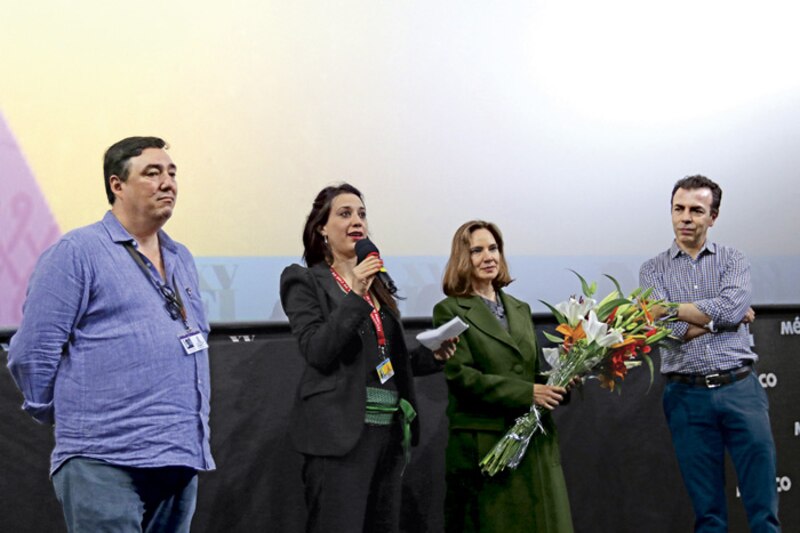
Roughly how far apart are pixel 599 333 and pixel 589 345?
0.17 ft

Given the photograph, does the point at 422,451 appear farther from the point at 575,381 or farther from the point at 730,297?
the point at 730,297

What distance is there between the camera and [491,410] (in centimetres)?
304

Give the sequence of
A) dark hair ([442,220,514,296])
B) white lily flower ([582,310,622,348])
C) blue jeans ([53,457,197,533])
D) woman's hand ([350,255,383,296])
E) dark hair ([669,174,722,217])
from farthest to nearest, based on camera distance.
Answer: dark hair ([669,174,722,217]) < dark hair ([442,220,514,296]) < white lily flower ([582,310,622,348]) < woman's hand ([350,255,383,296]) < blue jeans ([53,457,197,533])

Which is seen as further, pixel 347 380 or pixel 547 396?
pixel 547 396

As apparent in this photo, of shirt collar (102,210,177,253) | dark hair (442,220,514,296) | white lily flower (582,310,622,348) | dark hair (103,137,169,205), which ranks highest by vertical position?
dark hair (103,137,169,205)

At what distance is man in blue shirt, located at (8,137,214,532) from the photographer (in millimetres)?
2086

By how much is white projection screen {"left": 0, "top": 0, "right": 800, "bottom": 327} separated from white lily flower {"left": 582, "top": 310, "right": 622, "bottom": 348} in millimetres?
1036

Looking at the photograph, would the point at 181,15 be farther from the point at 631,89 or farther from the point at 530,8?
the point at 631,89

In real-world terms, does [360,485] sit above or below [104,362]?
below

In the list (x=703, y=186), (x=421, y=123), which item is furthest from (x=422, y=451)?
(x=703, y=186)

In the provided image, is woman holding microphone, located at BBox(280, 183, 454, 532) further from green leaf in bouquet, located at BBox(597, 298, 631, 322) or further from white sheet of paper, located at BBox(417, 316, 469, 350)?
green leaf in bouquet, located at BBox(597, 298, 631, 322)

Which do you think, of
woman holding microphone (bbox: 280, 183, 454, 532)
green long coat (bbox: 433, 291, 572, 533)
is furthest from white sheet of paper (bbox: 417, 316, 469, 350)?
green long coat (bbox: 433, 291, 572, 533)

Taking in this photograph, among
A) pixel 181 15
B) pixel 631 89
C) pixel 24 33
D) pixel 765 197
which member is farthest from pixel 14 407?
pixel 765 197

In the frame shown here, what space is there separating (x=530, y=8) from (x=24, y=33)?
214 centimetres
